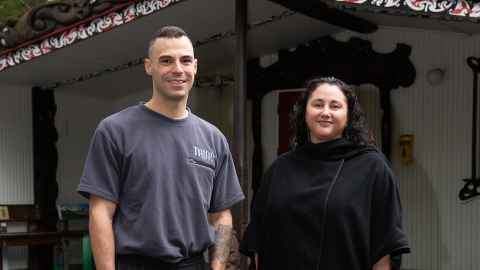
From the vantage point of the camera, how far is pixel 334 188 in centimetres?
220

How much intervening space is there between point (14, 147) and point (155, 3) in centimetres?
288

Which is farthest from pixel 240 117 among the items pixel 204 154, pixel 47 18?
pixel 204 154

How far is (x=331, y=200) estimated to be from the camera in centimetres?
218

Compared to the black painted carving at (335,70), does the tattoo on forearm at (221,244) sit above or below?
below

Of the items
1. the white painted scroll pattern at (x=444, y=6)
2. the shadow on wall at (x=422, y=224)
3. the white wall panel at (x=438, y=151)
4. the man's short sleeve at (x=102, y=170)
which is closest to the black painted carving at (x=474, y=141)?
the white wall panel at (x=438, y=151)

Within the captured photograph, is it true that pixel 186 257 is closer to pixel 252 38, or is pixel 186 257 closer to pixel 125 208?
pixel 125 208

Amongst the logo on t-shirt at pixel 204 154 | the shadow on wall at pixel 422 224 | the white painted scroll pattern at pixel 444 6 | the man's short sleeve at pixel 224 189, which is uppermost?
the white painted scroll pattern at pixel 444 6

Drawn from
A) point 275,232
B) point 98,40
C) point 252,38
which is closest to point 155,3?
point 98,40

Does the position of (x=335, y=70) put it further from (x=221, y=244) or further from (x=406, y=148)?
(x=221, y=244)

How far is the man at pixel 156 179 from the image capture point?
2.03 metres

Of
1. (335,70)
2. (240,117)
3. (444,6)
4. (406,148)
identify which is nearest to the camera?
(444,6)

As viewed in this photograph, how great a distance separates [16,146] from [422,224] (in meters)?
4.22

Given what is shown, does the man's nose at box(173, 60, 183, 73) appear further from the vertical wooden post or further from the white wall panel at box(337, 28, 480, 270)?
the white wall panel at box(337, 28, 480, 270)

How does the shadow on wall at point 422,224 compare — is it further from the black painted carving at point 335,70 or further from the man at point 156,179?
the man at point 156,179
